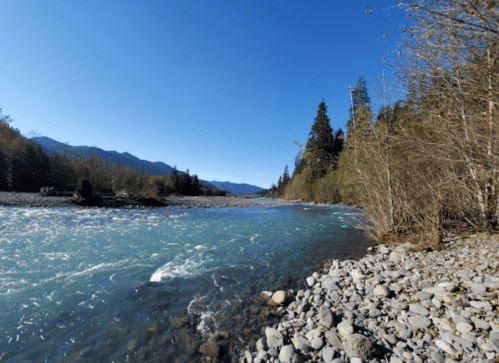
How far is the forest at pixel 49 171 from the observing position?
4110 centimetres

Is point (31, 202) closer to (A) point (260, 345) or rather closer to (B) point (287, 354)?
(A) point (260, 345)

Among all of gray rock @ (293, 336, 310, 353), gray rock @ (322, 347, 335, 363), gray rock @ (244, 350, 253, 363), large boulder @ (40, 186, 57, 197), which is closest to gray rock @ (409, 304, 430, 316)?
gray rock @ (322, 347, 335, 363)

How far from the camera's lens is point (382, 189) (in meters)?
7.91

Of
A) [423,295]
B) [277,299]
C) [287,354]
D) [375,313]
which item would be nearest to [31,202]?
[277,299]

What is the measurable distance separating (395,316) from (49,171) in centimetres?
6690

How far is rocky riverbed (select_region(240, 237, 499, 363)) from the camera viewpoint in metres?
2.35

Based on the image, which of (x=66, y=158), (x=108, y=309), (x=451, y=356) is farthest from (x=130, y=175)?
(x=451, y=356)

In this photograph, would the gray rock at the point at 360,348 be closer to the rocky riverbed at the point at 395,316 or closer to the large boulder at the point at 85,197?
the rocky riverbed at the point at 395,316

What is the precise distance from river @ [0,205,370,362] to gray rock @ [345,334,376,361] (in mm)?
1469

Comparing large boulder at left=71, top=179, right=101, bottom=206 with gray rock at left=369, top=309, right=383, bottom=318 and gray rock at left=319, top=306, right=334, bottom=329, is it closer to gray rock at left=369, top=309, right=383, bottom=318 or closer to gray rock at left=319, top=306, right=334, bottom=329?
gray rock at left=319, top=306, right=334, bottom=329

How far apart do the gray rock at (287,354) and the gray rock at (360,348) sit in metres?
0.70

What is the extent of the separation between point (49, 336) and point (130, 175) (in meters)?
62.0

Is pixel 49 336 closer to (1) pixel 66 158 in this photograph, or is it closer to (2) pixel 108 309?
(2) pixel 108 309

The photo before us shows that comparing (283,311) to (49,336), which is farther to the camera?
(283,311)
